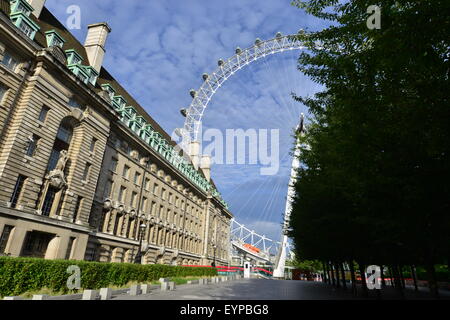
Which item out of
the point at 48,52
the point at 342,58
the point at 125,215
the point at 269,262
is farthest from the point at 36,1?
the point at 269,262

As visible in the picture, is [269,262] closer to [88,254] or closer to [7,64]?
[88,254]

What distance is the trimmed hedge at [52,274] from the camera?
1397cm

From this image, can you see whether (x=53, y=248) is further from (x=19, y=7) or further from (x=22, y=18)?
(x=19, y=7)

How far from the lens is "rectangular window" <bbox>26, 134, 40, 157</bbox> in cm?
2323

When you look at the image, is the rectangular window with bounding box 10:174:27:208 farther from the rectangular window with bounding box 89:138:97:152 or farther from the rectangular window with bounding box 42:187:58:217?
the rectangular window with bounding box 89:138:97:152

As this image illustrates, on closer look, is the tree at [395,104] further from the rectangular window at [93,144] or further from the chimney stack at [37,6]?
the chimney stack at [37,6]

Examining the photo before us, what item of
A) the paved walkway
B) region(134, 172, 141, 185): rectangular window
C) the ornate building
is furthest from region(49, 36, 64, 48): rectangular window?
the paved walkway

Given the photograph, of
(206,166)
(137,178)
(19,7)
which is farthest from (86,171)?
(206,166)

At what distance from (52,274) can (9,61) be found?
1783cm

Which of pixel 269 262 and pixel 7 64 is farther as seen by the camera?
pixel 269 262

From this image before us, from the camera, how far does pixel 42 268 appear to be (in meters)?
15.7

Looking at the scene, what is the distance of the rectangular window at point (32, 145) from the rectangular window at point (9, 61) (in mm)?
5802

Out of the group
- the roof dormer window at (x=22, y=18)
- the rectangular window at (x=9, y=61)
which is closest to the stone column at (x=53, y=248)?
the rectangular window at (x=9, y=61)
